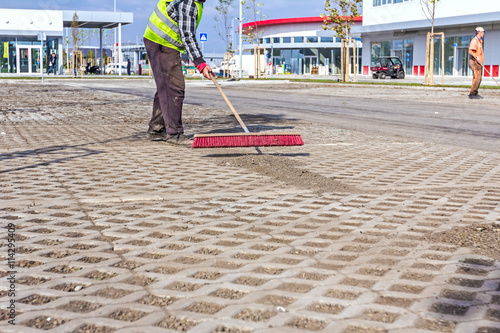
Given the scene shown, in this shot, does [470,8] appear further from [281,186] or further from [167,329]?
[167,329]

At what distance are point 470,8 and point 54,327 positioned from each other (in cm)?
4958

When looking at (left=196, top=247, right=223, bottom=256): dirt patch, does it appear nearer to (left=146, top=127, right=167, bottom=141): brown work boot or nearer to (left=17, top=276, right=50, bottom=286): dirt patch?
(left=17, top=276, right=50, bottom=286): dirt patch

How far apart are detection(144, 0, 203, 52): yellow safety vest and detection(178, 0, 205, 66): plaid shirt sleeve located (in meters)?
0.10

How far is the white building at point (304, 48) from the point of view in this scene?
78.9 meters

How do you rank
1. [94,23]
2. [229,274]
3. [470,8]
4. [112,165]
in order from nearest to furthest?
[229,274], [112,165], [470,8], [94,23]

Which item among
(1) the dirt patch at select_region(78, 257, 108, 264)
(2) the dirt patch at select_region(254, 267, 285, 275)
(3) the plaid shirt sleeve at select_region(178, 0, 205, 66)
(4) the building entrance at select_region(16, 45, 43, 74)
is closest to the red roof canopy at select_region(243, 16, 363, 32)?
(4) the building entrance at select_region(16, 45, 43, 74)

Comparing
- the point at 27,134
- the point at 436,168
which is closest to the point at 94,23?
the point at 27,134

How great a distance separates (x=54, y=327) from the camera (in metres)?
2.56

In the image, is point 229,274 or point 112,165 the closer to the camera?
point 229,274

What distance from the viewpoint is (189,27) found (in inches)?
310

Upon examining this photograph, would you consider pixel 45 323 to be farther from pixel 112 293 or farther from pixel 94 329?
pixel 112 293

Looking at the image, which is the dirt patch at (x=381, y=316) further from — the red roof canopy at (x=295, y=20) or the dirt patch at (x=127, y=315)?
the red roof canopy at (x=295, y=20)

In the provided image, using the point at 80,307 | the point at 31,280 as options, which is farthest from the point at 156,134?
the point at 80,307

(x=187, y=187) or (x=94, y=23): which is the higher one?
(x=94, y=23)
